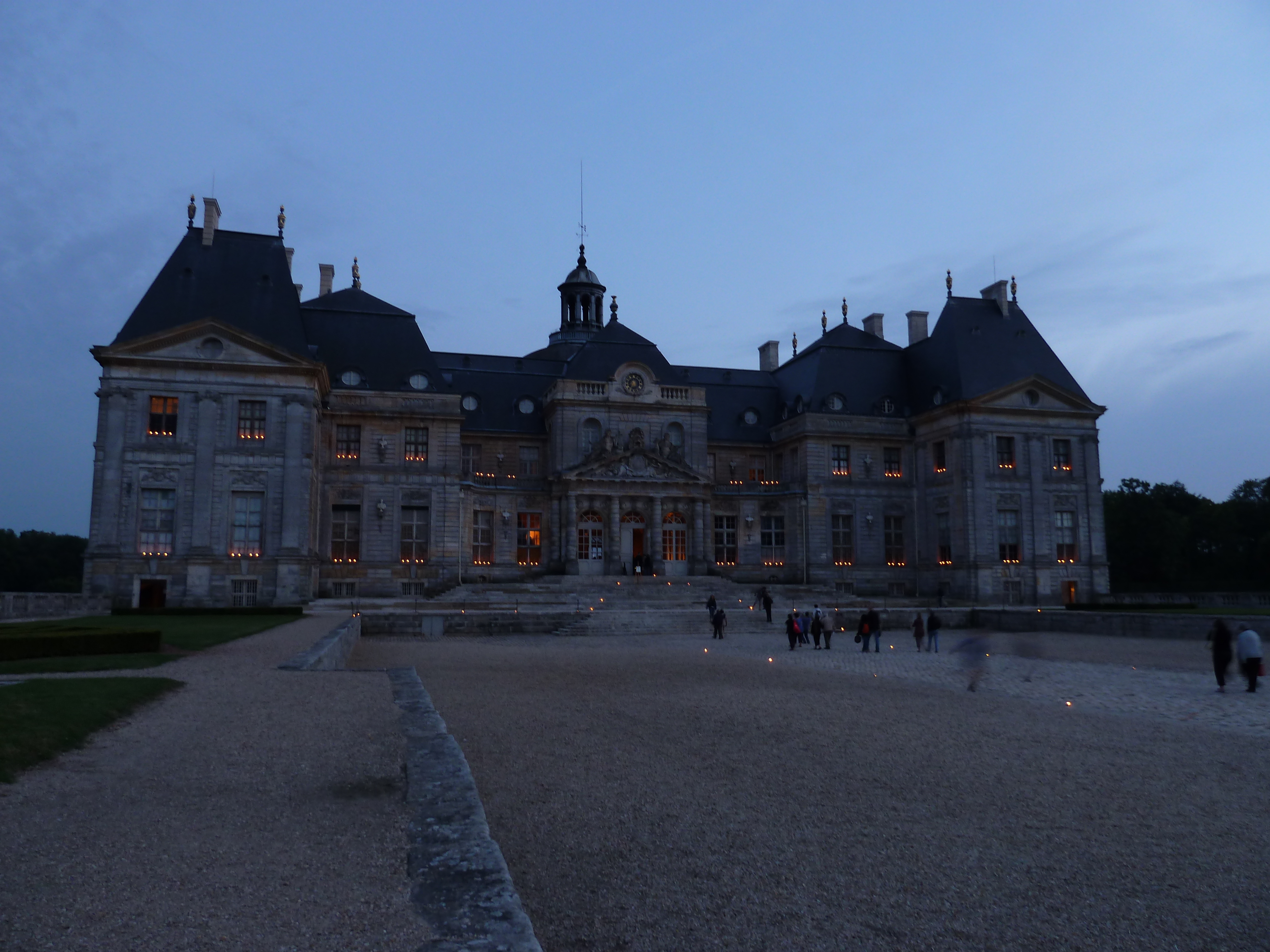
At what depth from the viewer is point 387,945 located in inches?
187

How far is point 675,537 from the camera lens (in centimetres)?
5875

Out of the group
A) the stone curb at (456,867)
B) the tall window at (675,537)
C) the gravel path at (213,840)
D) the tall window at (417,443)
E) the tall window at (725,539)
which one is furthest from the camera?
the tall window at (725,539)

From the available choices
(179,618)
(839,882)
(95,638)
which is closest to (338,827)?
(839,882)

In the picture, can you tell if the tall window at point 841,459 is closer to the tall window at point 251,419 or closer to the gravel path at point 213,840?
the tall window at point 251,419

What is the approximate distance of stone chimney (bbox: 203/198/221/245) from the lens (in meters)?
51.7

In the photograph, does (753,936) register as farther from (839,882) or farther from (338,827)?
(338,827)

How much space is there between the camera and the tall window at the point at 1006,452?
58.3 meters

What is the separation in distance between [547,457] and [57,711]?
1958 inches

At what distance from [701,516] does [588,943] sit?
53377 millimetres

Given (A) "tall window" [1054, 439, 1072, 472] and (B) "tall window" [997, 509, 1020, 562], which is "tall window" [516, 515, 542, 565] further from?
(A) "tall window" [1054, 439, 1072, 472]

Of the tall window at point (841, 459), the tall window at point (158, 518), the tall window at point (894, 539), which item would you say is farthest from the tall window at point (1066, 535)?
the tall window at point (158, 518)

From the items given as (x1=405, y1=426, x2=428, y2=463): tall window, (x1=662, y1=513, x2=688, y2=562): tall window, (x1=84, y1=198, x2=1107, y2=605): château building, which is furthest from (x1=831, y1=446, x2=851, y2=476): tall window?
(x1=405, y1=426, x2=428, y2=463): tall window

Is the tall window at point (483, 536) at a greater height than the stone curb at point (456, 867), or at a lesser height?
greater

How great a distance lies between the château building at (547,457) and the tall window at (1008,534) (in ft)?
0.64
